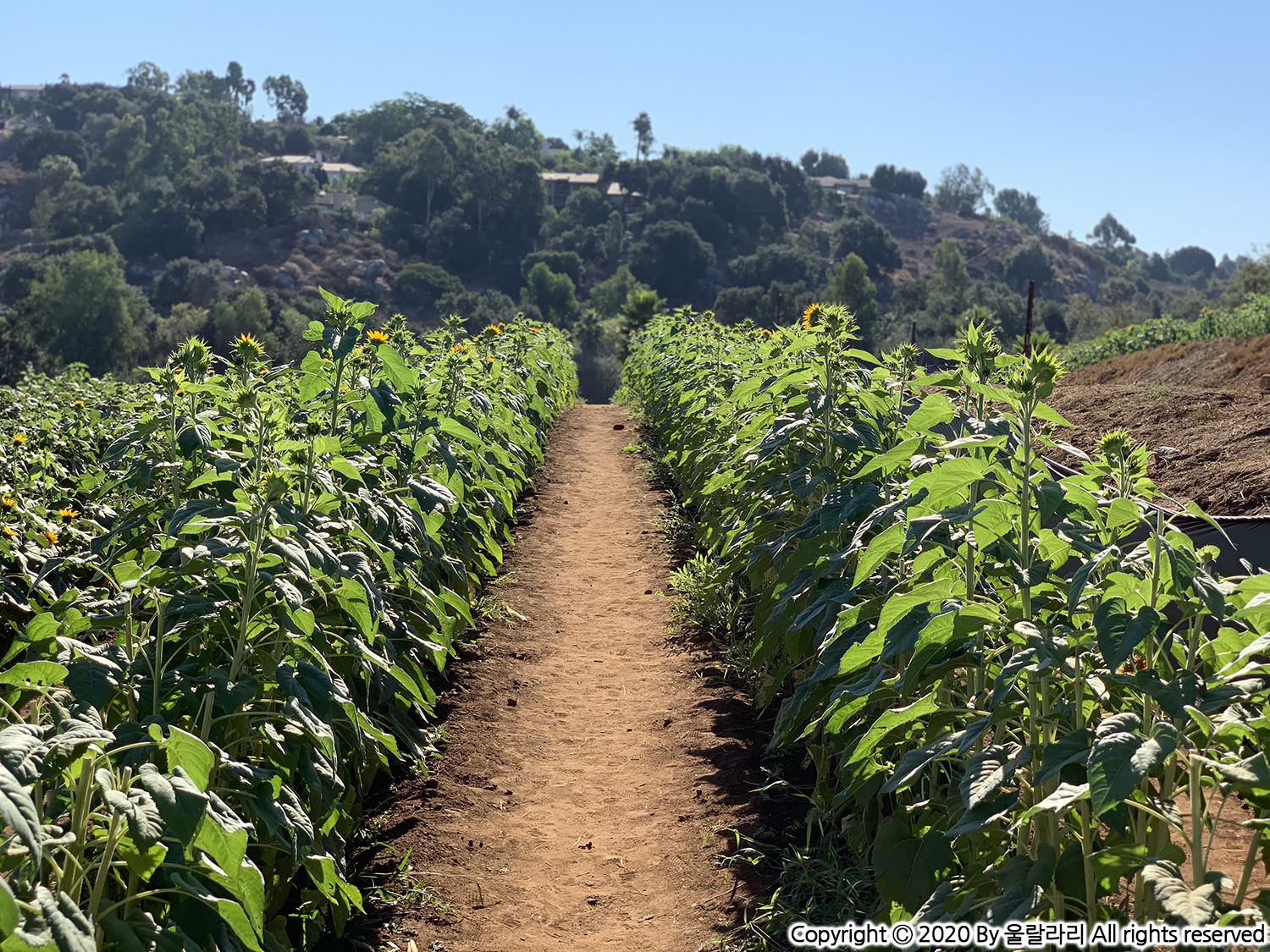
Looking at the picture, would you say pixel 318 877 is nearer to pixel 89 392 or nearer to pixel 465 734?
pixel 465 734

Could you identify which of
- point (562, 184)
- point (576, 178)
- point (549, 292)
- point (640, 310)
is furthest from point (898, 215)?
point (640, 310)

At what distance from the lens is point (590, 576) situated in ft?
24.4

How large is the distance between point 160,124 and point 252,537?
12664cm

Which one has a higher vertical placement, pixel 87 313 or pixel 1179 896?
pixel 1179 896

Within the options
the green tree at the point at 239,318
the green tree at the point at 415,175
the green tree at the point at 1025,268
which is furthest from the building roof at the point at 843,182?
the green tree at the point at 239,318

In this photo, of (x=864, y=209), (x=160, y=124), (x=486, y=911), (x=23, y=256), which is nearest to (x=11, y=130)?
(x=160, y=124)

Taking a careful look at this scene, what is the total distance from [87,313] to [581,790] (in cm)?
6538

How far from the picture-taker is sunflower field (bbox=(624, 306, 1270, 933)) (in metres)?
1.83

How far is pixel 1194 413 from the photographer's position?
34.5 ft

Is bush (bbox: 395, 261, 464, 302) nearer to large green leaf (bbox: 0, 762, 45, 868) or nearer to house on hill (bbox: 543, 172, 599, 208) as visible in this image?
house on hill (bbox: 543, 172, 599, 208)

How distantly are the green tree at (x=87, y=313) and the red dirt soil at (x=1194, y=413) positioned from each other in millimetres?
52319

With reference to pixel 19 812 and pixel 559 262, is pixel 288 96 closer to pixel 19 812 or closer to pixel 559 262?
pixel 559 262

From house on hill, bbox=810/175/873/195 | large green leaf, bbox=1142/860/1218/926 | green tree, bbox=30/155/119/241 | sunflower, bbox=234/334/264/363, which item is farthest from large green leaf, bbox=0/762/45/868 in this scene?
house on hill, bbox=810/175/873/195

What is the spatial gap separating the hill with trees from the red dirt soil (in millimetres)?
27046
